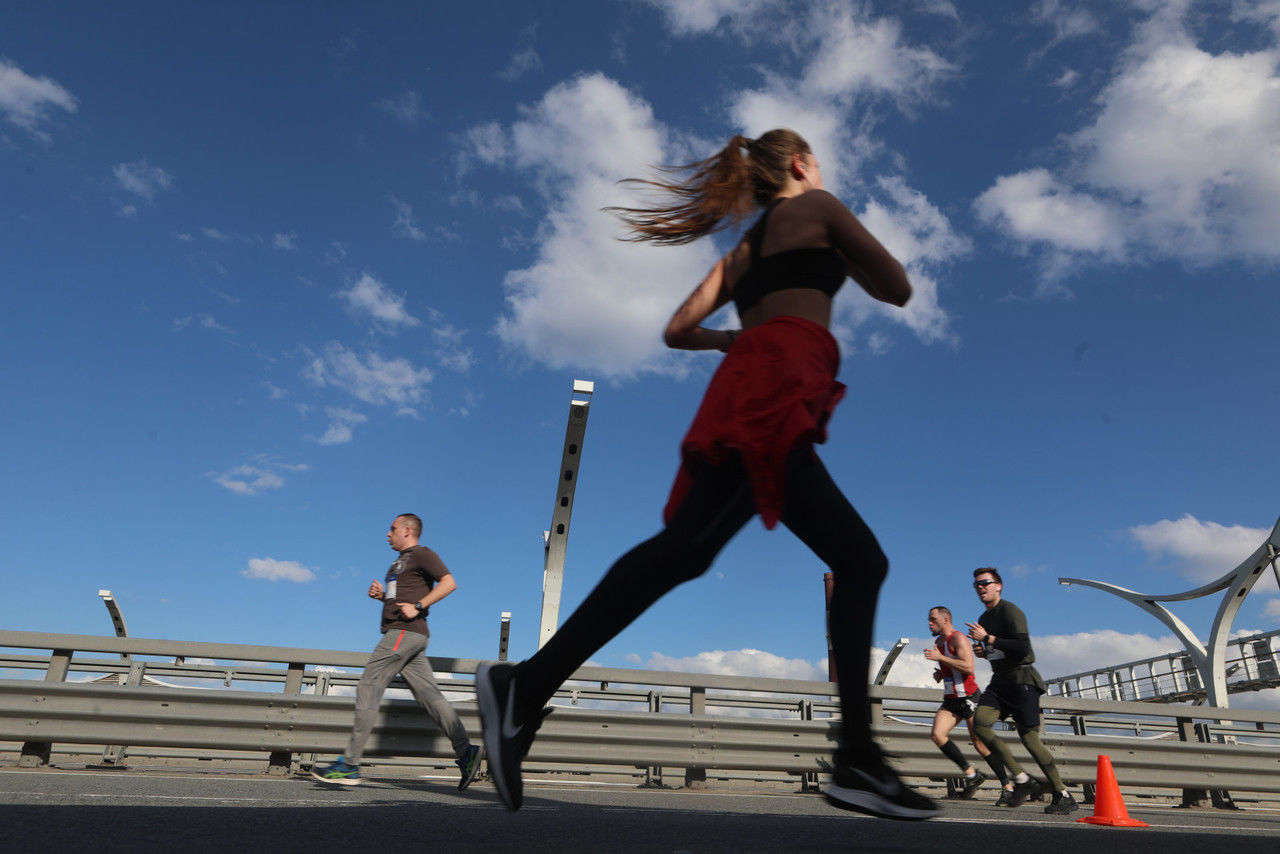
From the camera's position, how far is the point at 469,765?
5.55 meters

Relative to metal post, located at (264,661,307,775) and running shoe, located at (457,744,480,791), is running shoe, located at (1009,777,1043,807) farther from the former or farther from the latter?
metal post, located at (264,661,307,775)

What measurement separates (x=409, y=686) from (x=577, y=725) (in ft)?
4.93

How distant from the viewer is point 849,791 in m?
2.14

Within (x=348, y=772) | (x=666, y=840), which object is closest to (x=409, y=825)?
(x=666, y=840)

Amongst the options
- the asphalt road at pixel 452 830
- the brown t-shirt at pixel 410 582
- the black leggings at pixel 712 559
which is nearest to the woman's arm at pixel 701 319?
the black leggings at pixel 712 559

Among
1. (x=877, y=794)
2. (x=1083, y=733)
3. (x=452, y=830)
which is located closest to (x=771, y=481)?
(x=877, y=794)

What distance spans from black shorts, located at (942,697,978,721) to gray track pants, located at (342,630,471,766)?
426 centimetres

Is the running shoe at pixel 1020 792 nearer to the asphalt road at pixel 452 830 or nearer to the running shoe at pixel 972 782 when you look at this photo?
the running shoe at pixel 972 782

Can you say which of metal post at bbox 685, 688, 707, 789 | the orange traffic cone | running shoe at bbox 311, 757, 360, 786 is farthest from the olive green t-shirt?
running shoe at bbox 311, 757, 360, 786

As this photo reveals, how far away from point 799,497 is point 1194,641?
3855 centimetres

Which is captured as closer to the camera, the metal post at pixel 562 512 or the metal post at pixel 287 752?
the metal post at pixel 287 752

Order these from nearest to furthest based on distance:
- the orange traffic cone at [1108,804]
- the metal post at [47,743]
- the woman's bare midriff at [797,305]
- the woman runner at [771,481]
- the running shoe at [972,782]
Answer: the woman runner at [771,481], the woman's bare midriff at [797,305], the orange traffic cone at [1108,804], the metal post at [47,743], the running shoe at [972,782]

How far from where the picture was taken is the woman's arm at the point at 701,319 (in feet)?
7.89

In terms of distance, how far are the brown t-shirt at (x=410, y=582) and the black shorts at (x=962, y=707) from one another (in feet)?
15.1
